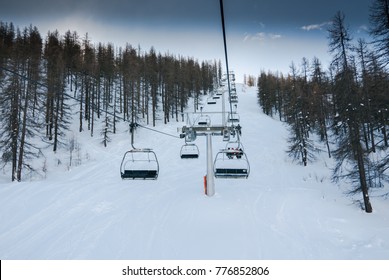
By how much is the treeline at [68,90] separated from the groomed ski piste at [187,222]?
4795 millimetres

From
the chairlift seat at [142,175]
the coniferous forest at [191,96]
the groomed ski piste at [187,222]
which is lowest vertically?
the groomed ski piste at [187,222]

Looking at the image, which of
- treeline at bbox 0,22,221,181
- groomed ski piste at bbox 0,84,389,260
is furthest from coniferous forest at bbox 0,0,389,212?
groomed ski piste at bbox 0,84,389,260

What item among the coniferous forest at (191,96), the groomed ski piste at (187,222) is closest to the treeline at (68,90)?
the coniferous forest at (191,96)

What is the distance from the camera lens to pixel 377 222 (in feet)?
38.1

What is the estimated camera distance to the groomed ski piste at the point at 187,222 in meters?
7.34

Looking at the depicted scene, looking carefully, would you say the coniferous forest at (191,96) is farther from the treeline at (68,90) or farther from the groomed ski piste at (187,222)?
the groomed ski piste at (187,222)

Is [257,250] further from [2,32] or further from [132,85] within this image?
[2,32]

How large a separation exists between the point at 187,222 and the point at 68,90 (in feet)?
178

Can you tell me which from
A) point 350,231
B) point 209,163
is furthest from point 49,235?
point 350,231

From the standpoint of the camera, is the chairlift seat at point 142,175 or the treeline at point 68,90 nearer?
the chairlift seat at point 142,175

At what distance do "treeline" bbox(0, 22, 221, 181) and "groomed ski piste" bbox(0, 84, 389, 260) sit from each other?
4.79 m

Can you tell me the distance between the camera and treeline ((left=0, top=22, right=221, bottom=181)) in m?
21.5

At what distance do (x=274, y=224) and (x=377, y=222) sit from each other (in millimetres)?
6364

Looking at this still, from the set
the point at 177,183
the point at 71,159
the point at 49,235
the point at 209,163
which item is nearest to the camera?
the point at 49,235
